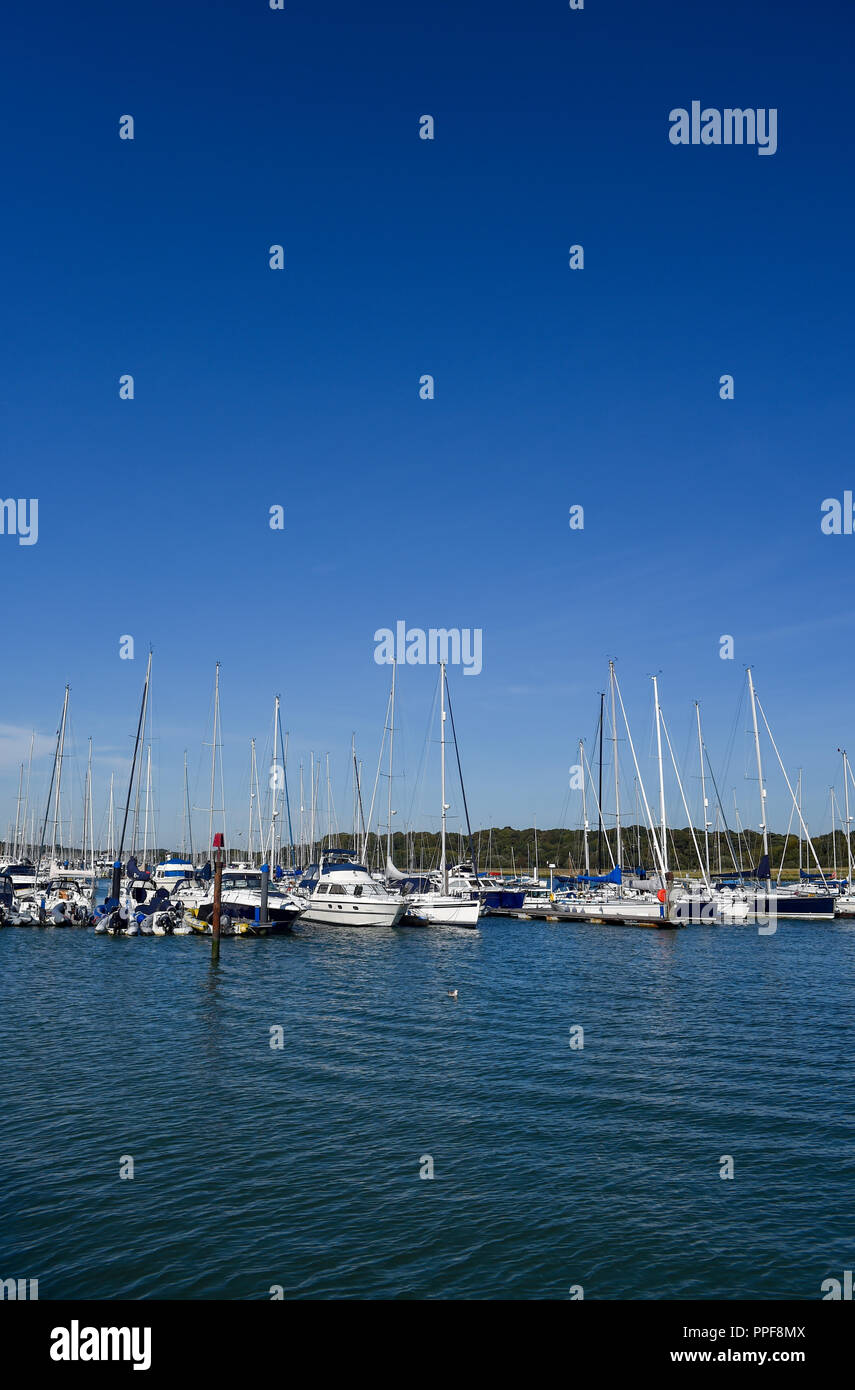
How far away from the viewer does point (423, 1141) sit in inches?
826

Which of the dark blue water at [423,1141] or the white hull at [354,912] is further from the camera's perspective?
the white hull at [354,912]

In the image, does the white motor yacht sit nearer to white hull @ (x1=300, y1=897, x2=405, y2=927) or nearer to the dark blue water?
white hull @ (x1=300, y1=897, x2=405, y2=927)

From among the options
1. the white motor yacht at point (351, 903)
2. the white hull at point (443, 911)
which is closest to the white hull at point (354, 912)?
the white motor yacht at point (351, 903)

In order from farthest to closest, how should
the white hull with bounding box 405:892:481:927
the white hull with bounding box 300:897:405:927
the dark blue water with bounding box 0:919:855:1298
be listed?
the white hull with bounding box 405:892:481:927 → the white hull with bounding box 300:897:405:927 → the dark blue water with bounding box 0:919:855:1298

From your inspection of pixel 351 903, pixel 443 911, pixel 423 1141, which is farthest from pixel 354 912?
pixel 423 1141

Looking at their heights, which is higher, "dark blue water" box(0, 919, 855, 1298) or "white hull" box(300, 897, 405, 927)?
"dark blue water" box(0, 919, 855, 1298)

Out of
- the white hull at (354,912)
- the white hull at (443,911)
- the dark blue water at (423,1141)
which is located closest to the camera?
the dark blue water at (423,1141)

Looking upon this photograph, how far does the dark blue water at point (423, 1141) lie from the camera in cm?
1509

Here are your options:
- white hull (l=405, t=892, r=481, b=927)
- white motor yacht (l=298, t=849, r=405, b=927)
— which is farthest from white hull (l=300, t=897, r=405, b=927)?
white hull (l=405, t=892, r=481, b=927)

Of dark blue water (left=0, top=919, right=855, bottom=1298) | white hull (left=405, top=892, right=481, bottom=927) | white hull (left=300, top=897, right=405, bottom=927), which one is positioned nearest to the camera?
dark blue water (left=0, top=919, right=855, bottom=1298)

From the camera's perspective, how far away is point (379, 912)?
6862cm

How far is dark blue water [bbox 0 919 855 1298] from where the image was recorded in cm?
1509

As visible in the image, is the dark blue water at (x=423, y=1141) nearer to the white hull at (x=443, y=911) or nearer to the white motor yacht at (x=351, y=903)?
the white motor yacht at (x=351, y=903)
